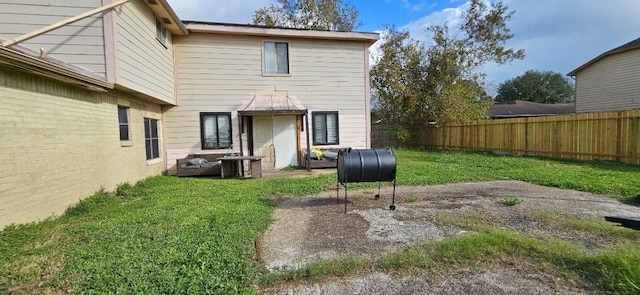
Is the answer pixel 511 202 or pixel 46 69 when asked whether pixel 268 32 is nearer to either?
pixel 46 69

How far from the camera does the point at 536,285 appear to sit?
2693 mm

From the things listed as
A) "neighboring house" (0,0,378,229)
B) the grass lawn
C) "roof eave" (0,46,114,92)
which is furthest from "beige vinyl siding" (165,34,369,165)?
the grass lawn

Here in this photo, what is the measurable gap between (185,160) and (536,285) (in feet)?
33.1

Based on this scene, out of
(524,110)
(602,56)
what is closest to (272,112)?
(602,56)

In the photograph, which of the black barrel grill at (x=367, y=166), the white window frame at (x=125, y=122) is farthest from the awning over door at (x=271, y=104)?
the black barrel grill at (x=367, y=166)

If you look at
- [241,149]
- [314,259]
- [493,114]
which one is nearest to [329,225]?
[314,259]

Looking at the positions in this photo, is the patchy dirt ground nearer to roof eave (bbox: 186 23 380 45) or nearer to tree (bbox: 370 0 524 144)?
roof eave (bbox: 186 23 380 45)

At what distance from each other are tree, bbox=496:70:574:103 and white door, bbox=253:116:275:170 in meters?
49.6

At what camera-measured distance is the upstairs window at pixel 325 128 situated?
38.5 ft

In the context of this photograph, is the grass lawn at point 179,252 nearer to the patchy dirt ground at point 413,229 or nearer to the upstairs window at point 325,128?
the patchy dirt ground at point 413,229

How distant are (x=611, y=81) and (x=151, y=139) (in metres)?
23.0

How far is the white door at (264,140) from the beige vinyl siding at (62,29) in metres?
5.54

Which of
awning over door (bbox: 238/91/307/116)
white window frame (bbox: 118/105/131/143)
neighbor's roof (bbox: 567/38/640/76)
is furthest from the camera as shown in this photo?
neighbor's roof (bbox: 567/38/640/76)

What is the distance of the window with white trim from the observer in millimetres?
9357
